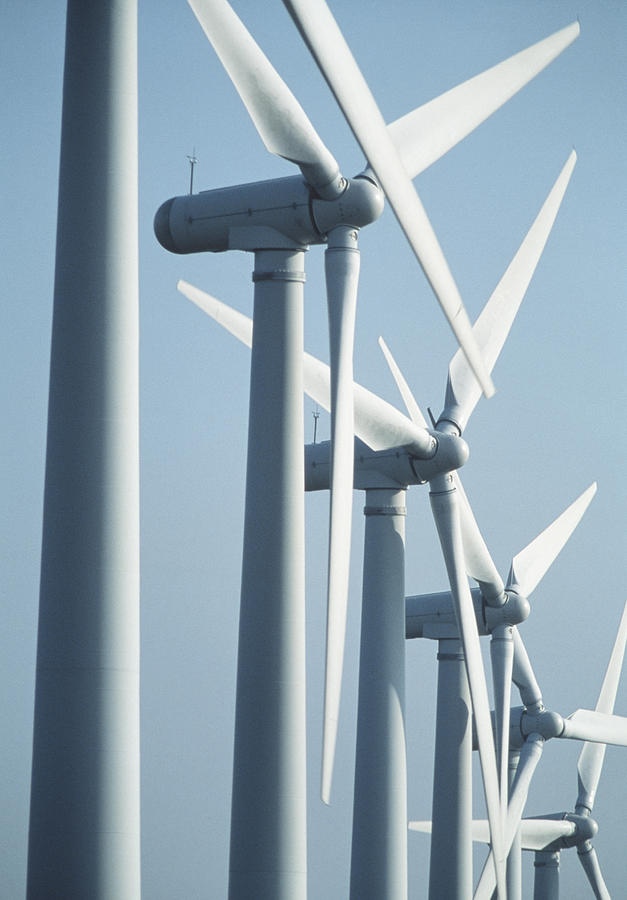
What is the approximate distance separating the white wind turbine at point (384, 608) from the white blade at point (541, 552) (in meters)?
9.28

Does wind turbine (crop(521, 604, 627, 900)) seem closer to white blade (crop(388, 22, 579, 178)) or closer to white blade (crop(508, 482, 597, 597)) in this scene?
white blade (crop(508, 482, 597, 597))

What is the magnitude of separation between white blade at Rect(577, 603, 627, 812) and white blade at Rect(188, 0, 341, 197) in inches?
1158

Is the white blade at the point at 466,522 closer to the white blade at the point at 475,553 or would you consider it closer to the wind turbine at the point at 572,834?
the white blade at the point at 475,553

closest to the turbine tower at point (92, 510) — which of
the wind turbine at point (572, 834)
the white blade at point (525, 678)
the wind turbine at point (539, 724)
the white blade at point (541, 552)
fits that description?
the white blade at point (541, 552)

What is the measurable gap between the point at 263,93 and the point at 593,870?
4121cm

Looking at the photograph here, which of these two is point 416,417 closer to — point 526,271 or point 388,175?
point 526,271

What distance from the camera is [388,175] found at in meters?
16.2

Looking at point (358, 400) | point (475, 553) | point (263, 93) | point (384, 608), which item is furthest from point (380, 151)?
point (475, 553)

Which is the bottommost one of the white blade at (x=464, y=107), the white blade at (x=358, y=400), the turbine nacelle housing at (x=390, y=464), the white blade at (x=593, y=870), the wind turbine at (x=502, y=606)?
the white blade at (x=593, y=870)

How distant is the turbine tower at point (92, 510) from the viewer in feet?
41.9

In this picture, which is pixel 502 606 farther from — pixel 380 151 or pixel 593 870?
pixel 380 151

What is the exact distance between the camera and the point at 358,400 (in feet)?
85.3

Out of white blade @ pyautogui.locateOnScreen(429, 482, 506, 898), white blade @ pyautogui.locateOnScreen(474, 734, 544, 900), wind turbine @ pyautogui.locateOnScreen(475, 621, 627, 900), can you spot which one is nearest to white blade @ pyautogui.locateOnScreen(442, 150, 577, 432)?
white blade @ pyautogui.locateOnScreen(429, 482, 506, 898)

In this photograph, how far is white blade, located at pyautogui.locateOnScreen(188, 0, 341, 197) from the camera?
1806 centimetres
